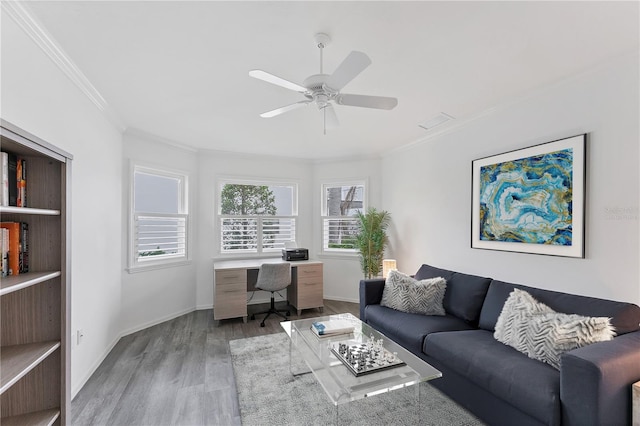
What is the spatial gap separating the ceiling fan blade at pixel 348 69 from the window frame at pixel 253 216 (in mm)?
3224

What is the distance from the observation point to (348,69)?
1636mm

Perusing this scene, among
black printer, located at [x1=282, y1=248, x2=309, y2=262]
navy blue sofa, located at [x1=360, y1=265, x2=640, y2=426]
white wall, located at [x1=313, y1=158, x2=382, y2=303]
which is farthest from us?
white wall, located at [x1=313, y1=158, x2=382, y2=303]

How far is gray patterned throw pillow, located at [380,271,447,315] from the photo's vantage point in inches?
112

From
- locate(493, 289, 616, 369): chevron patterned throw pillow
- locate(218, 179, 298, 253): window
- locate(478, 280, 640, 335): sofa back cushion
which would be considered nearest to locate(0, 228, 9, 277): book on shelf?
locate(493, 289, 616, 369): chevron patterned throw pillow

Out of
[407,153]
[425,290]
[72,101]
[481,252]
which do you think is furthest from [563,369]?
[72,101]

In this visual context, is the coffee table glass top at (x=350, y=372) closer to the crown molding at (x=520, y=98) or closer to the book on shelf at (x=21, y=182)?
the book on shelf at (x=21, y=182)

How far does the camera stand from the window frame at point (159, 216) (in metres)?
3.60

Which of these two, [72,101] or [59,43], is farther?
[72,101]

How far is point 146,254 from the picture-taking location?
3836 mm

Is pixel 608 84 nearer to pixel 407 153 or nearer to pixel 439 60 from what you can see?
pixel 439 60

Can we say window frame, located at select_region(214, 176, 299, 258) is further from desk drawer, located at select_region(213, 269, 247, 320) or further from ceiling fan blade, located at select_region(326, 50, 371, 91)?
ceiling fan blade, located at select_region(326, 50, 371, 91)

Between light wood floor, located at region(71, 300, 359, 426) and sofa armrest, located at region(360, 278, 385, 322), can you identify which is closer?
light wood floor, located at region(71, 300, 359, 426)

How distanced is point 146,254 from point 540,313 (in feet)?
13.9

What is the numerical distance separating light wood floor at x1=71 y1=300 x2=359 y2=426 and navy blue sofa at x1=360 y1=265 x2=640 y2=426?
1.56m
